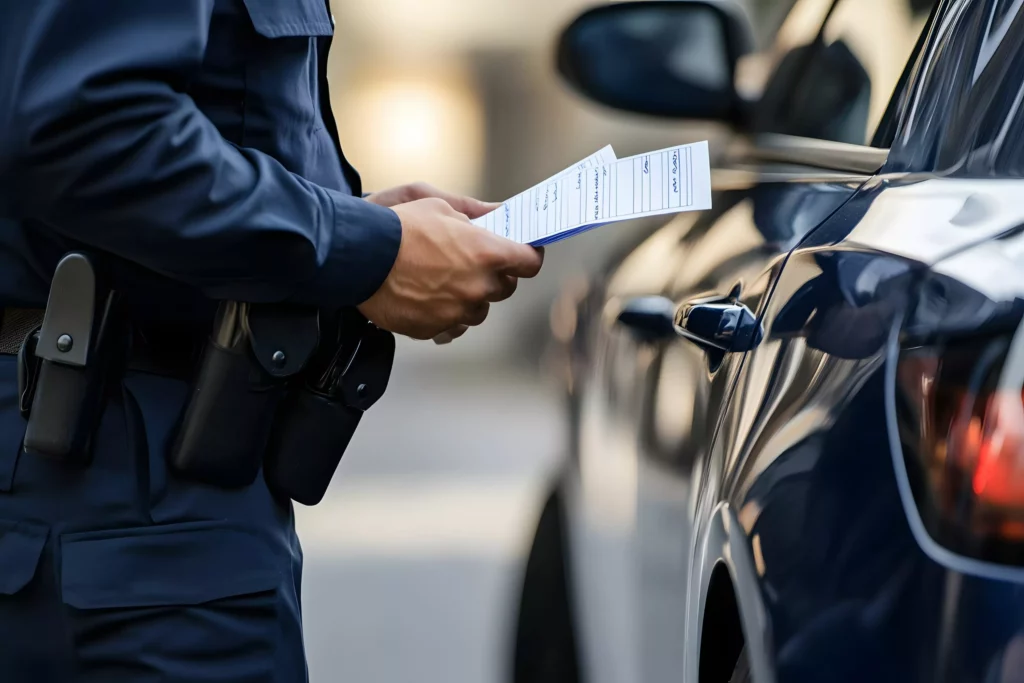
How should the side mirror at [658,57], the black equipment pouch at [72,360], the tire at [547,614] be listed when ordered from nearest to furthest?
the black equipment pouch at [72,360] < the side mirror at [658,57] < the tire at [547,614]

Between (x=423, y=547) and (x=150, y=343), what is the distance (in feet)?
10.7

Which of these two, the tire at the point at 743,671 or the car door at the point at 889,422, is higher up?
the car door at the point at 889,422

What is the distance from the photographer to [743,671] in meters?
1.34

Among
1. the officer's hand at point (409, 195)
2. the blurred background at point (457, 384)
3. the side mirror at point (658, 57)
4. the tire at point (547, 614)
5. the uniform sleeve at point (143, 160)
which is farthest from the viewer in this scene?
the blurred background at point (457, 384)

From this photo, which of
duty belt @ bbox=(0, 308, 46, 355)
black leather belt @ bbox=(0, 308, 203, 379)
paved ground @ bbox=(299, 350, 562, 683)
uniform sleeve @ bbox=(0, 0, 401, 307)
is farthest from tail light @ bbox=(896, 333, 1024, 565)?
paved ground @ bbox=(299, 350, 562, 683)

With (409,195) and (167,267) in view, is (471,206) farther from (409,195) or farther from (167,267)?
(167,267)

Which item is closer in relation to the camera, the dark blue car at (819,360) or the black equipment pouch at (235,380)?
the dark blue car at (819,360)

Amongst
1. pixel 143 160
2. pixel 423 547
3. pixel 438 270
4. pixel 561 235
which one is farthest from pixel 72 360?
pixel 423 547

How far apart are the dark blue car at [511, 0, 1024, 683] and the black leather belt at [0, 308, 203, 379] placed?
1.90ft

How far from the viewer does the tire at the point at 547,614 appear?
111 inches

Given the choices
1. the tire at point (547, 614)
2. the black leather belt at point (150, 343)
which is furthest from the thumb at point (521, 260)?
the tire at point (547, 614)

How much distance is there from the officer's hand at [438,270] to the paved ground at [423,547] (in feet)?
5.25

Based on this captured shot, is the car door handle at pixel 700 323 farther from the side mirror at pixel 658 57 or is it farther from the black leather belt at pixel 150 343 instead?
the black leather belt at pixel 150 343

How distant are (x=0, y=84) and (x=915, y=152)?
3.15 ft
